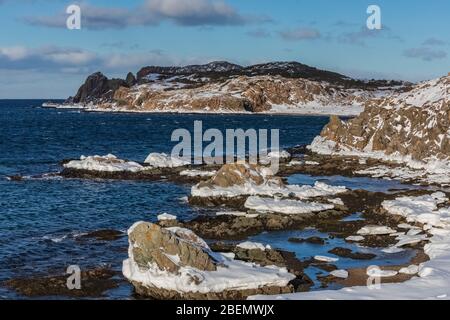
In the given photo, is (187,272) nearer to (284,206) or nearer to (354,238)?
(354,238)

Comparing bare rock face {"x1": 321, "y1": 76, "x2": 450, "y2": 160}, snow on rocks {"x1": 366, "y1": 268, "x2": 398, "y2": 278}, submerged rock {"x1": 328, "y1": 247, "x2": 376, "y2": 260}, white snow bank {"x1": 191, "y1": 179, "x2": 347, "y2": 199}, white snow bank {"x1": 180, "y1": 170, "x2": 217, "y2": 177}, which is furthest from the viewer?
bare rock face {"x1": 321, "y1": 76, "x2": 450, "y2": 160}

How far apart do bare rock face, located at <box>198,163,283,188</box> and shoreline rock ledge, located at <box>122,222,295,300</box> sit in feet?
67.7

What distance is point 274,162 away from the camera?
64625 millimetres

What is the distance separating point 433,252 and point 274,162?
3770 cm

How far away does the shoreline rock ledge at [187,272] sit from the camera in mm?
21609

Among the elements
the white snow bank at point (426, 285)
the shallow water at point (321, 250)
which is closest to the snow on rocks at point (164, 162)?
the shallow water at point (321, 250)

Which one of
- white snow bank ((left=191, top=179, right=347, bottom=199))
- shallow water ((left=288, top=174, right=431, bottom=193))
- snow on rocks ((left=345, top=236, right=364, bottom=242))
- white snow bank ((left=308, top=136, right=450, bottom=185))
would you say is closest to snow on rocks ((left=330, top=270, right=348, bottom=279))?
snow on rocks ((left=345, top=236, right=364, bottom=242))

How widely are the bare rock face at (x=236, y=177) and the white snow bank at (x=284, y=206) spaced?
5.29 metres

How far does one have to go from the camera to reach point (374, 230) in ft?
108

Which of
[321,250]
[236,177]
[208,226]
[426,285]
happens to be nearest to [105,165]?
[236,177]

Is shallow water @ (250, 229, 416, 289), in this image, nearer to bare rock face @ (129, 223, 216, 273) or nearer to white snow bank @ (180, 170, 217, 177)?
bare rock face @ (129, 223, 216, 273)

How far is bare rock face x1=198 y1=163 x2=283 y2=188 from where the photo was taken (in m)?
45.2

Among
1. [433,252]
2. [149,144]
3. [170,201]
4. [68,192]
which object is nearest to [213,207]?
[170,201]

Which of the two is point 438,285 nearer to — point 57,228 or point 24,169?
point 57,228
